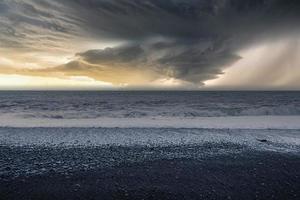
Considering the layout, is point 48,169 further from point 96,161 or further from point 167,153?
point 167,153

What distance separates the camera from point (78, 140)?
1609 cm

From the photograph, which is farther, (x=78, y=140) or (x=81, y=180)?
(x=78, y=140)

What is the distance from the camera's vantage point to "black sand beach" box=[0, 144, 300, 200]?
805cm

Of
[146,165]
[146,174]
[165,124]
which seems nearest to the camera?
[146,174]

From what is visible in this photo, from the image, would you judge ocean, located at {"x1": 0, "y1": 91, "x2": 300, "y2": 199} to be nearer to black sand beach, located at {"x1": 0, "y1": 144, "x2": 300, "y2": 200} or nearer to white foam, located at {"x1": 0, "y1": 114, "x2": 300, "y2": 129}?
black sand beach, located at {"x1": 0, "y1": 144, "x2": 300, "y2": 200}

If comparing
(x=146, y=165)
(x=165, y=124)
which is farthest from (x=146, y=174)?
(x=165, y=124)

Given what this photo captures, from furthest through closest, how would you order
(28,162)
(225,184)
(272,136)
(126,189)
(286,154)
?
(272,136) → (286,154) → (28,162) → (225,184) → (126,189)

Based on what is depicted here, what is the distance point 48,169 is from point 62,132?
909cm

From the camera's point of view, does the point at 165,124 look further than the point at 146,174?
Yes

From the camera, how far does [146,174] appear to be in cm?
979

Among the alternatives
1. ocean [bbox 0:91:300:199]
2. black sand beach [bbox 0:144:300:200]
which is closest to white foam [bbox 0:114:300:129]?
ocean [bbox 0:91:300:199]

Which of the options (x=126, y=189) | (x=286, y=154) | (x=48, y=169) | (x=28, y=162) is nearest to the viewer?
(x=126, y=189)

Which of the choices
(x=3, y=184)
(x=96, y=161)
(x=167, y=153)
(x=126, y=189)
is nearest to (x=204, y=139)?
(x=167, y=153)

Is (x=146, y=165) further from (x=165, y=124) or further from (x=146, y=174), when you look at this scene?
(x=165, y=124)
